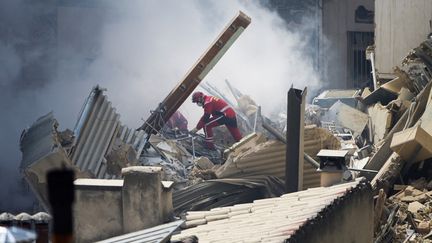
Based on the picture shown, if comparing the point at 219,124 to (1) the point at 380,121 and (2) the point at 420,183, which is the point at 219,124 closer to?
(1) the point at 380,121

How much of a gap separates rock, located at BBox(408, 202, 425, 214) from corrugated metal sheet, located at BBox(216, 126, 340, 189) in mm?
1199

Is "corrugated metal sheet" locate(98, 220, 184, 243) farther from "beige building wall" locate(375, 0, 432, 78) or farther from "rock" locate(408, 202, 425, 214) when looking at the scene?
"beige building wall" locate(375, 0, 432, 78)

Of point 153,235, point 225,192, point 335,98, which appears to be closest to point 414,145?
point 225,192

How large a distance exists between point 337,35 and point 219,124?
38.1ft

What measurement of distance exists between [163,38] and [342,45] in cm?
478

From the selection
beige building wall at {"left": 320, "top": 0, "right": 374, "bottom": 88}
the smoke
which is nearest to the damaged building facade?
the smoke

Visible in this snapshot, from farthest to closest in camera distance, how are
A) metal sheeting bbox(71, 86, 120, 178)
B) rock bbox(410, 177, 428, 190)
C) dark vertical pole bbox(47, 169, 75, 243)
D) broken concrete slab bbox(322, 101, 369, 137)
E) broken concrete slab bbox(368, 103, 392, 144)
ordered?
broken concrete slab bbox(322, 101, 369, 137) → broken concrete slab bbox(368, 103, 392, 144) → metal sheeting bbox(71, 86, 120, 178) → rock bbox(410, 177, 428, 190) → dark vertical pole bbox(47, 169, 75, 243)

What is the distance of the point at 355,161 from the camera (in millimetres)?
16984

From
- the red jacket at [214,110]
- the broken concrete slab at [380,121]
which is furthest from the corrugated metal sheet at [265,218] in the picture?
the red jacket at [214,110]

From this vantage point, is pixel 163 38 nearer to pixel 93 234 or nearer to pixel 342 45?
pixel 342 45

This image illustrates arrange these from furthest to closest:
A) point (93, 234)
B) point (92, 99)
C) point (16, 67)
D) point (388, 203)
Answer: point (16, 67) < point (92, 99) < point (388, 203) < point (93, 234)

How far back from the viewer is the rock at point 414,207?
545 inches

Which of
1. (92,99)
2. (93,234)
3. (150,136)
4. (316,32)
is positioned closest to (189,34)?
(316,32)

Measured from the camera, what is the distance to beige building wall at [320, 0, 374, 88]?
107 ft
